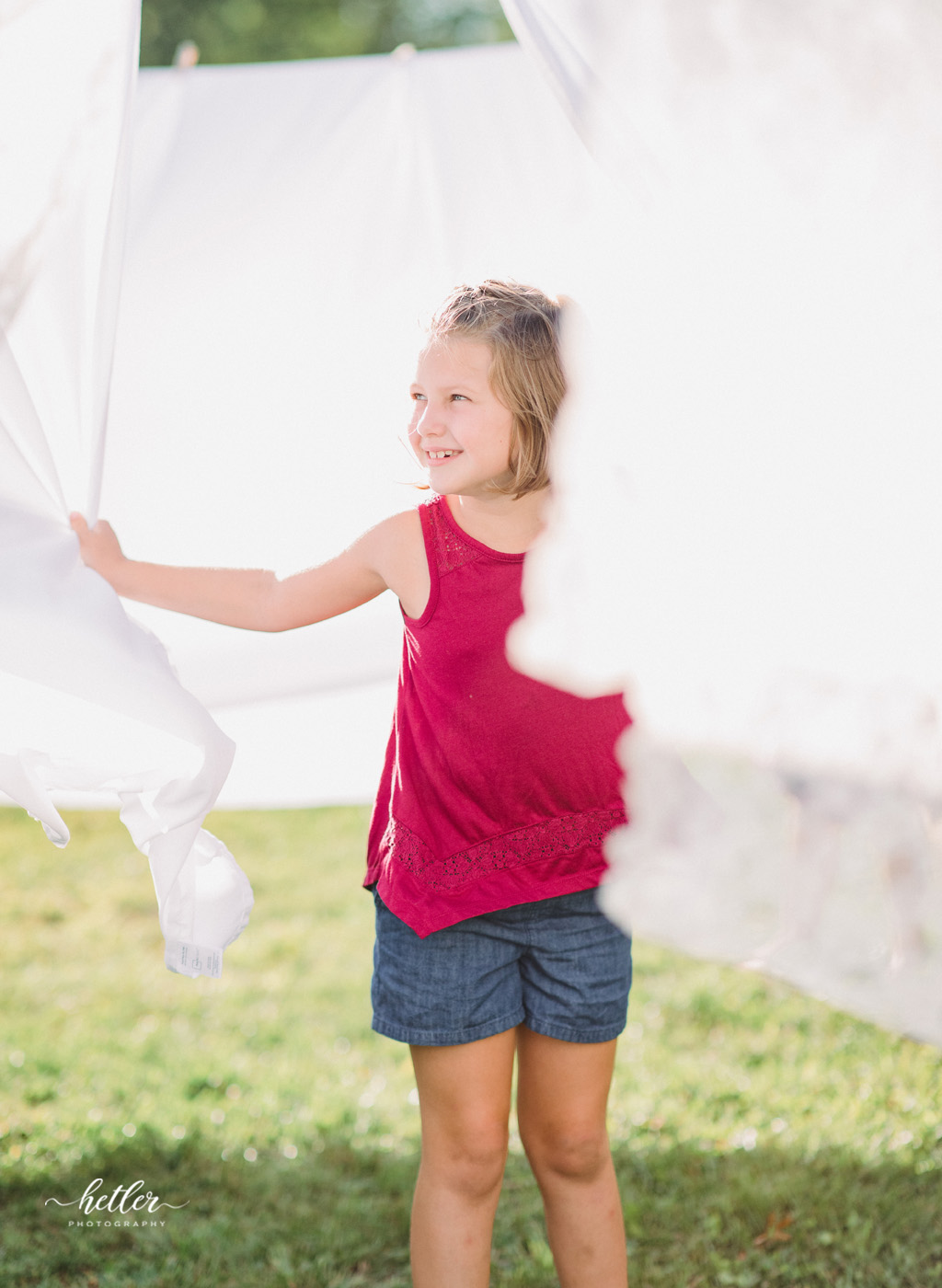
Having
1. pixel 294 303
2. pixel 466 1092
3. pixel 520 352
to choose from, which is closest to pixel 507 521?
pixel 520 352

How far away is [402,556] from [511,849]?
38cm

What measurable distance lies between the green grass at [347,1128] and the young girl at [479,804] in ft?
1.75

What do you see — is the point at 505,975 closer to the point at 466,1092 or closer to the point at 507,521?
the point at 466,1092

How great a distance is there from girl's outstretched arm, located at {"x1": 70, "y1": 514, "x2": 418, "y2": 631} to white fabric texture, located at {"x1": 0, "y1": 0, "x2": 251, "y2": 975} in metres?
0.09

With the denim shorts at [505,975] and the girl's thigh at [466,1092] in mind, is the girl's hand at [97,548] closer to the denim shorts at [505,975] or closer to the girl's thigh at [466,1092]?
the denim shorts at [505,975]

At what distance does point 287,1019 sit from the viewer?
120 inches

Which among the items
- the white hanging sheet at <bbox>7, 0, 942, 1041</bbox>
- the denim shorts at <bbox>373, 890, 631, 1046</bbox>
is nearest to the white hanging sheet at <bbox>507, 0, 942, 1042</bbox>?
the white hanging sheet at <bbox>7, 0, 942, 1041</bbox>

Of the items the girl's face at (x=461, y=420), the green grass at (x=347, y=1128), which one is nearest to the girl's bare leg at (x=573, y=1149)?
the green grass at (x=347, y=1128)

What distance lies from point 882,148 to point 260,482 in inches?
57.9

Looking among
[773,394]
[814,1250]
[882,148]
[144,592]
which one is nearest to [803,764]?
[773,394]

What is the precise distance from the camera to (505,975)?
1584mm

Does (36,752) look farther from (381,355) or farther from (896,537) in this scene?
(381,355)

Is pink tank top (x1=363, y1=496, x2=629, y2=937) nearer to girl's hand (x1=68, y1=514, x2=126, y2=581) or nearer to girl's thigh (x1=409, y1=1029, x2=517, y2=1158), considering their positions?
girl's thigh (x1=409, y1=1029, x2=517, y2=1158)

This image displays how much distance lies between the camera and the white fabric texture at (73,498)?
1353 millimetres
